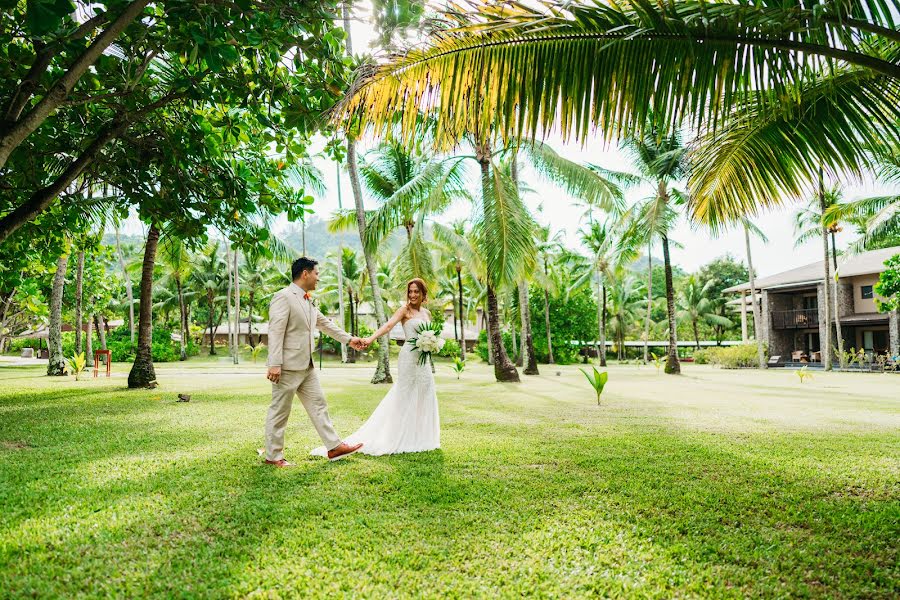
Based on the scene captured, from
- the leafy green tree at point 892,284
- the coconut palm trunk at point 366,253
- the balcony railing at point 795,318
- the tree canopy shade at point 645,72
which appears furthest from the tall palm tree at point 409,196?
the balcony railing at point 795,318

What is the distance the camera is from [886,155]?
4.43 meters

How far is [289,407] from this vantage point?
556 centimetres

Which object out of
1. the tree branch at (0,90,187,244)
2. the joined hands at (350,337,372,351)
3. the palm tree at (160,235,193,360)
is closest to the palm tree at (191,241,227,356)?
the palm tree at (160,235,193,360)

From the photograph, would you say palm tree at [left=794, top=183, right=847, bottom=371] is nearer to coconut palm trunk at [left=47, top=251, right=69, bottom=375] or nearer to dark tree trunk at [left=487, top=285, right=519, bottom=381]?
dark tree trunk at [left=487, top=285, right=519, bottom=381]

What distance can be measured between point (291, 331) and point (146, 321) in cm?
993

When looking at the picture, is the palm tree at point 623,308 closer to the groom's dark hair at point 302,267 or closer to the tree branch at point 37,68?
the groom's dark hair at point 302,267

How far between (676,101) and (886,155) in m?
2.13

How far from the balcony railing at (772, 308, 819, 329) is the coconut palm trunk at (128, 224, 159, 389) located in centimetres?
3371

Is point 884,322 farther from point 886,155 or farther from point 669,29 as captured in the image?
point 669,29

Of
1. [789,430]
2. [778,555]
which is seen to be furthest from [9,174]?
[789,430]

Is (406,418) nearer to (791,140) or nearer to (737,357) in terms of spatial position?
(791,140)

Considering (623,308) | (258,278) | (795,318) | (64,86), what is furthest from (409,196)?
(623,308)

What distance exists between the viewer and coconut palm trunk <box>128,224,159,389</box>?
13.5m

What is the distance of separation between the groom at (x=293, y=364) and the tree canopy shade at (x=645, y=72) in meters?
2.11
